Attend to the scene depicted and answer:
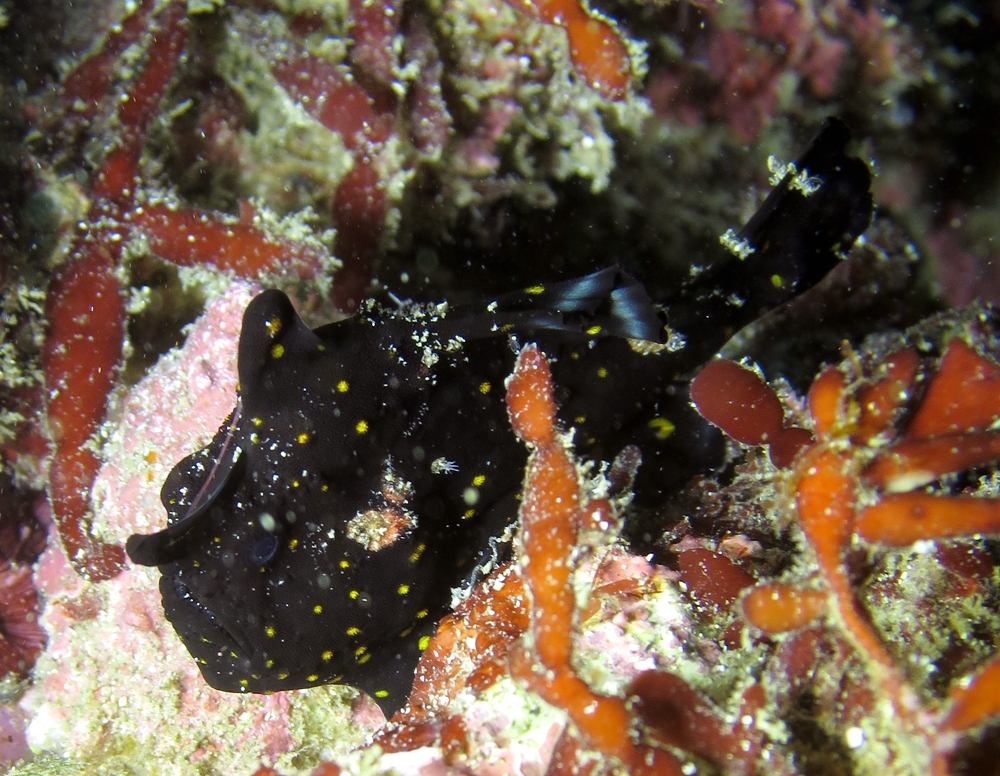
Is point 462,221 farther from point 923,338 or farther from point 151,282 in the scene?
point 923,338

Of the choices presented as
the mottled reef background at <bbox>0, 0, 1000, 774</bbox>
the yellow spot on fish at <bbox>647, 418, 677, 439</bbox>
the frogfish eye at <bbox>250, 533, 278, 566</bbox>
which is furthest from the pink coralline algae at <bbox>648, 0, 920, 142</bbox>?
the frogfish eye at <bbox>250, 533, 278, 566</bbox>

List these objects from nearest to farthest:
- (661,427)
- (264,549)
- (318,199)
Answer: (264,549)
(661,427)
(318,199)

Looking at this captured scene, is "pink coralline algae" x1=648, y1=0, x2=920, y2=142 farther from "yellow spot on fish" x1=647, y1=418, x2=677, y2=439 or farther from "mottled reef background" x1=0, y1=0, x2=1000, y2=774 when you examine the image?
"yellow spot on fish" x1=647, y1=418, x2=677, y2=439

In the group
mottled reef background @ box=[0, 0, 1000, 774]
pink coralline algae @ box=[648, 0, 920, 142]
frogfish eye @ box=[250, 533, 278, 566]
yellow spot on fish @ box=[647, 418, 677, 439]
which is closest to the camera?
frogfish eye @ box=[250, 533, 278, 566]

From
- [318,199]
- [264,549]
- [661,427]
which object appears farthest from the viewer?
[318,199]

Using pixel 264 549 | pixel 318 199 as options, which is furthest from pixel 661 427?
pixel 318 199

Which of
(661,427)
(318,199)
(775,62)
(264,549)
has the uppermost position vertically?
(318,199)

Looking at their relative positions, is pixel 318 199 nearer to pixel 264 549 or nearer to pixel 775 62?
pixel 264 549

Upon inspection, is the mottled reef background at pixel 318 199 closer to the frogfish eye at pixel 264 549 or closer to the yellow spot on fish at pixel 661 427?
the yellow spot on fish at pixel 661 427

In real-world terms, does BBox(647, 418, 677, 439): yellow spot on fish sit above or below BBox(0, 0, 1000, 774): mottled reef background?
below
